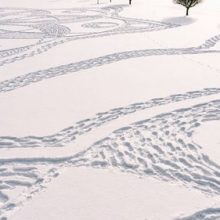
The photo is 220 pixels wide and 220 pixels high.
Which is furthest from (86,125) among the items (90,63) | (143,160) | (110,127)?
(90,63)

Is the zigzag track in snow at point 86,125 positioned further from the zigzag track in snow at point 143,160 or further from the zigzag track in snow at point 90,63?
the zigzag track in snow at point 90,63

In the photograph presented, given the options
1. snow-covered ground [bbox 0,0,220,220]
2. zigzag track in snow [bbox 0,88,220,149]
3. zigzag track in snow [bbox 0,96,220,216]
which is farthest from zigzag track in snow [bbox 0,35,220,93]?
zigzag track in snow [bbox 0,96,220,216]

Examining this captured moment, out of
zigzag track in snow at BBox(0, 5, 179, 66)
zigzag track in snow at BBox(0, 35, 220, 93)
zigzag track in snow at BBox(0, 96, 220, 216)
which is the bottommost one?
zigzag track in snow at BBox(0, 96, 220, 216)

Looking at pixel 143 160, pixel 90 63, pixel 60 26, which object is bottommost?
pixel 143 160

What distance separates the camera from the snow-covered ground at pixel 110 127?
4.52 metres

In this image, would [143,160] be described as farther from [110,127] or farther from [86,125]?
[86,125]

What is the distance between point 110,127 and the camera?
6.46 meters

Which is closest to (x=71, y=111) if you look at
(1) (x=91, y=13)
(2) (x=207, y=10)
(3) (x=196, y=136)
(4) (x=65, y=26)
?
(3) (x=196, y=136)

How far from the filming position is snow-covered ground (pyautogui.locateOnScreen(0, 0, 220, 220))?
4523 mm

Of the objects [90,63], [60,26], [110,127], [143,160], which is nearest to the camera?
[143,160]

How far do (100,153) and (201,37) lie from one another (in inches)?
359

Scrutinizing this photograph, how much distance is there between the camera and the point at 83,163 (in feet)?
17.6

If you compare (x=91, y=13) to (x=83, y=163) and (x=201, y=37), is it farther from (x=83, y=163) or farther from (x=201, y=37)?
(x=83, y=163)

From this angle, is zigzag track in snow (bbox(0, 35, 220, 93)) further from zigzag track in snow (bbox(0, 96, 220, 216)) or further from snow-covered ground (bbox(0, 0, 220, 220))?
zigzag track in snow (bbox(0, 96, 220, 216))
